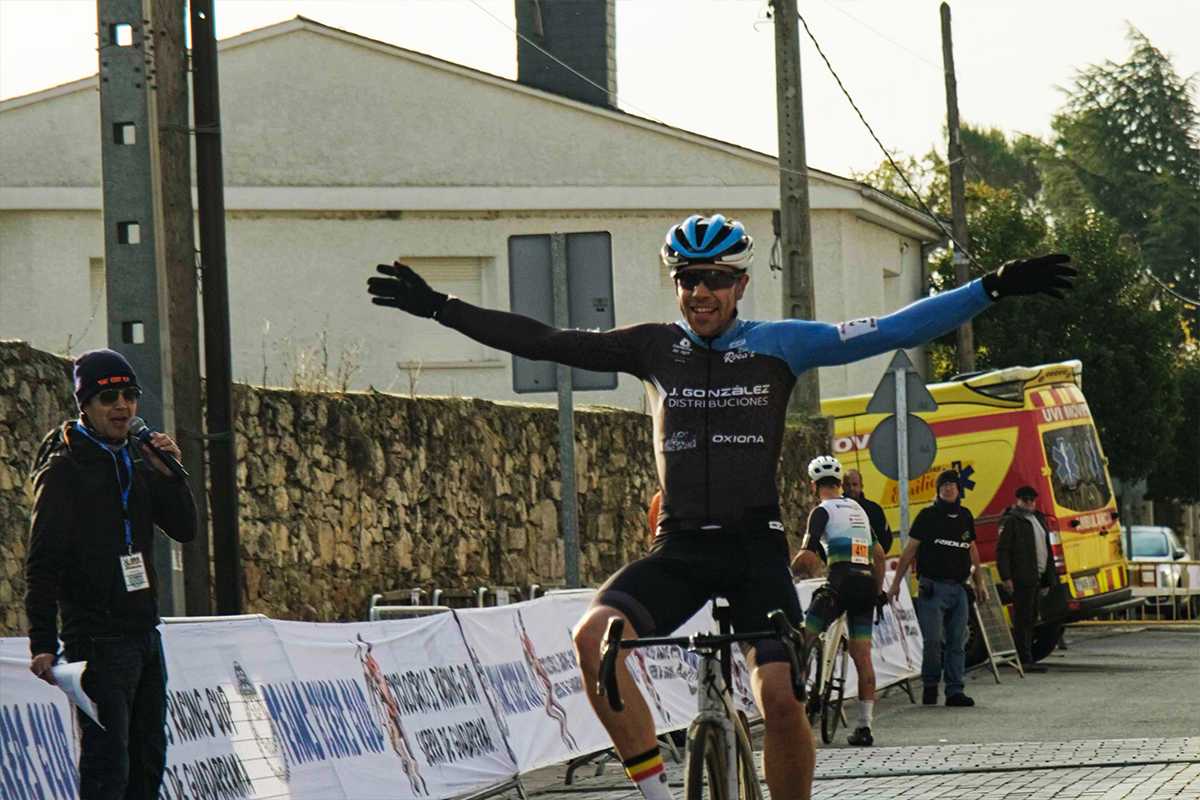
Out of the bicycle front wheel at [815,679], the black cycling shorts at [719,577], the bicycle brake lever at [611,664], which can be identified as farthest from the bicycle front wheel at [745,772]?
the bicycle front wheel at [815,679]

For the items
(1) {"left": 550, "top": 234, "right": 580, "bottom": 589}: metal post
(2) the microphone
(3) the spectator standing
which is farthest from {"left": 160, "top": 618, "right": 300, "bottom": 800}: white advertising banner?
(3) the spectator standing

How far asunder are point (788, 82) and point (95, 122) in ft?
43.2

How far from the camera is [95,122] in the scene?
3447 centimetres

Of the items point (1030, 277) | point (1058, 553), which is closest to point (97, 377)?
point (1030, 277)

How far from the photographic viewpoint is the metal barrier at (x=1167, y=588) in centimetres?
3431

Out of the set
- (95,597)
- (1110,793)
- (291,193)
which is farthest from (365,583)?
(291,193)

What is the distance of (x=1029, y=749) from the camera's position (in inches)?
555

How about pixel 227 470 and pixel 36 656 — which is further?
pixel 227 470

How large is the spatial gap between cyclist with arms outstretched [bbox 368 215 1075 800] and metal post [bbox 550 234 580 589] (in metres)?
6.78

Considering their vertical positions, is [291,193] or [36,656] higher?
[291,193]

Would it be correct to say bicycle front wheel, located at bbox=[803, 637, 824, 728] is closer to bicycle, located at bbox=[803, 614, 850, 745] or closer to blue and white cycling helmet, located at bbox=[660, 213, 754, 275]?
bicycle, located at bbox=[803, 614, 850, 745]

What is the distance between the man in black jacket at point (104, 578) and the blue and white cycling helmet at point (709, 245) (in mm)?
2407

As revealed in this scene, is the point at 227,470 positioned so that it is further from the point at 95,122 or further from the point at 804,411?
the point at 95,122

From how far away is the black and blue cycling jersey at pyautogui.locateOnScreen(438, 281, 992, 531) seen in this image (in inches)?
277
